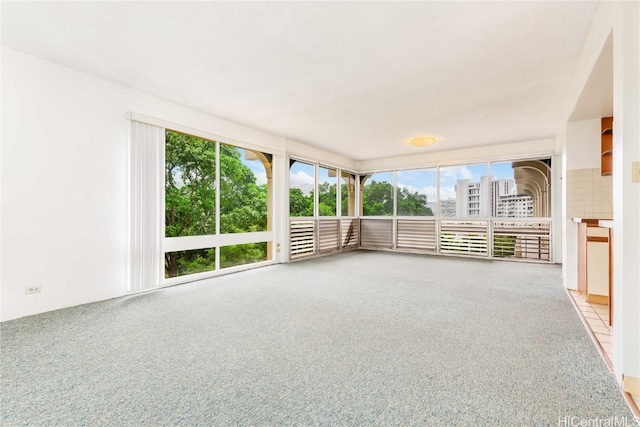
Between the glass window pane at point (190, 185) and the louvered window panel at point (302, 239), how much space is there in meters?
1.82

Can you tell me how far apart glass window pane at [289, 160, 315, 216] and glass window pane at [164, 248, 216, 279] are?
195cm

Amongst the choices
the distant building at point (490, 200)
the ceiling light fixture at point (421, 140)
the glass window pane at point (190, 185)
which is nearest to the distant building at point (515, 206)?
the distant building at point (490, 200)

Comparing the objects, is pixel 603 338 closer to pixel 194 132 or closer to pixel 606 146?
pixel 606 146

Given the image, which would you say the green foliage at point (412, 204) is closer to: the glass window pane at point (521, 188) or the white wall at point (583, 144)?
the glass window pane at point (521, 188)

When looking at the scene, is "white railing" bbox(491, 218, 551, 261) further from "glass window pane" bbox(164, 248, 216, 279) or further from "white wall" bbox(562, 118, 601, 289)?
"glass window pane" bbox(164, 248, 216, 279)

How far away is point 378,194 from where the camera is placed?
8.09 m

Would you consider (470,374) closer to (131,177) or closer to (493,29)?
(493,29)

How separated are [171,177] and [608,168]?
19.5ft

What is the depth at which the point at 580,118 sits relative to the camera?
3.42 metres

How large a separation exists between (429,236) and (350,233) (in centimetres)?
206

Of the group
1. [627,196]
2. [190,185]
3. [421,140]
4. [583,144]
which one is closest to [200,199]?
[190,185]

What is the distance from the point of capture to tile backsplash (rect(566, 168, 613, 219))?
3425mm

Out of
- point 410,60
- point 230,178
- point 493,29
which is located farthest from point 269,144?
point 493,29

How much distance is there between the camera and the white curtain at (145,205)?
11.5 feet
